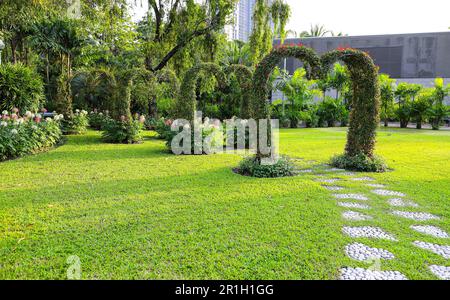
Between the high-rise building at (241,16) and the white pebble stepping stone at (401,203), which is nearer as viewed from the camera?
the white pebble stepping stone at (401,203)

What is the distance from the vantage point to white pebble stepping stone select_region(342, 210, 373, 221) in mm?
4348

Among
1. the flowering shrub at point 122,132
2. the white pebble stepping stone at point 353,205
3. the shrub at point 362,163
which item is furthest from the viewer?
the flowering shrub at point 122,132

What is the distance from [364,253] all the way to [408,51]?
27.9m

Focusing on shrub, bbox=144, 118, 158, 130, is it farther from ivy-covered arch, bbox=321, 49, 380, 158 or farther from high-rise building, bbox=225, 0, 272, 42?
ivy-covered arch, bbox=321, 49, 380, 158

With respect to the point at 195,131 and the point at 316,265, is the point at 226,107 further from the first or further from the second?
the point at 316,265

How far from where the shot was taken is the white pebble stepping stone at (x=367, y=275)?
289 centimetres

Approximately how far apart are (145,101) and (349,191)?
13.7m

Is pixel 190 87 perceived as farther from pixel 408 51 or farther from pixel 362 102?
pixel 408 51

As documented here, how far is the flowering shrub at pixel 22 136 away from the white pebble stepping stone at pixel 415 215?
828cm

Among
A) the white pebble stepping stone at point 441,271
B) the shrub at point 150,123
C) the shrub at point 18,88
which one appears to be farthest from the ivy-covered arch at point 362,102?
the shrub at point 150,123

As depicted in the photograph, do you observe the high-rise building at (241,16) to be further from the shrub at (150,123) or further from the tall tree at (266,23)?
the shrub at (150,123)

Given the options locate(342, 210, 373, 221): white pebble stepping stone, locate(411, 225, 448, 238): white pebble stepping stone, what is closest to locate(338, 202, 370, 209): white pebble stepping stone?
locate(342, 210, 373, 221): white pebble stepping stone

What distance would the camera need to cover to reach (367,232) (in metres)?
3.92
